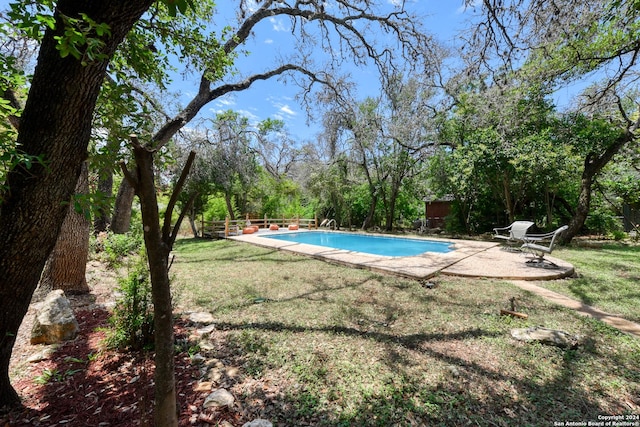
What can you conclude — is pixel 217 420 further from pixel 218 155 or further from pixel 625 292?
pixel 218 155

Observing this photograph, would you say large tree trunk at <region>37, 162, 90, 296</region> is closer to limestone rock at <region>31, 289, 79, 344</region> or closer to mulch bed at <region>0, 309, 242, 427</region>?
limestone rock at <region>31, 289, 79, 344</region>

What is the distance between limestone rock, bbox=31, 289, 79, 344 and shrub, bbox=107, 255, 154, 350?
2.07ft

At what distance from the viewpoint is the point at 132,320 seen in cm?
254

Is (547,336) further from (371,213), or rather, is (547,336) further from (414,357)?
(371,213)

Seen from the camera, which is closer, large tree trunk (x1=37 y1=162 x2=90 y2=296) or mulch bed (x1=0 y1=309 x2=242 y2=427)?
mulch bed (x1=0 y1=309 x2=242 y2=427)

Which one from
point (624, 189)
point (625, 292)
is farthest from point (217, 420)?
point (624, 189)

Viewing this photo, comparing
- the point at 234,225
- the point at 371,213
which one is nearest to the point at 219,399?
the point at 234,225

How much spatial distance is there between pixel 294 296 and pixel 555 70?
7953 millimetres

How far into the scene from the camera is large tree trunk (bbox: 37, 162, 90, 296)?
410 cm

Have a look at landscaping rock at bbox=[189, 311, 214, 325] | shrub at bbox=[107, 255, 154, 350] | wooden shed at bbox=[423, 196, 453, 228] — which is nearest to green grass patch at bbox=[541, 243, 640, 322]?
landscaping rock at bbox=[189, 311, 214, 325]

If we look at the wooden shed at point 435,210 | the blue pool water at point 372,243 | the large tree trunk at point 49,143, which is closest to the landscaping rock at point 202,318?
the large tree trunk at point 49,143

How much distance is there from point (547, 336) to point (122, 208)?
30.6 ft

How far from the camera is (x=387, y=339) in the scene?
2.84m

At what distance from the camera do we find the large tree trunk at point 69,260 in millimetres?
4102
